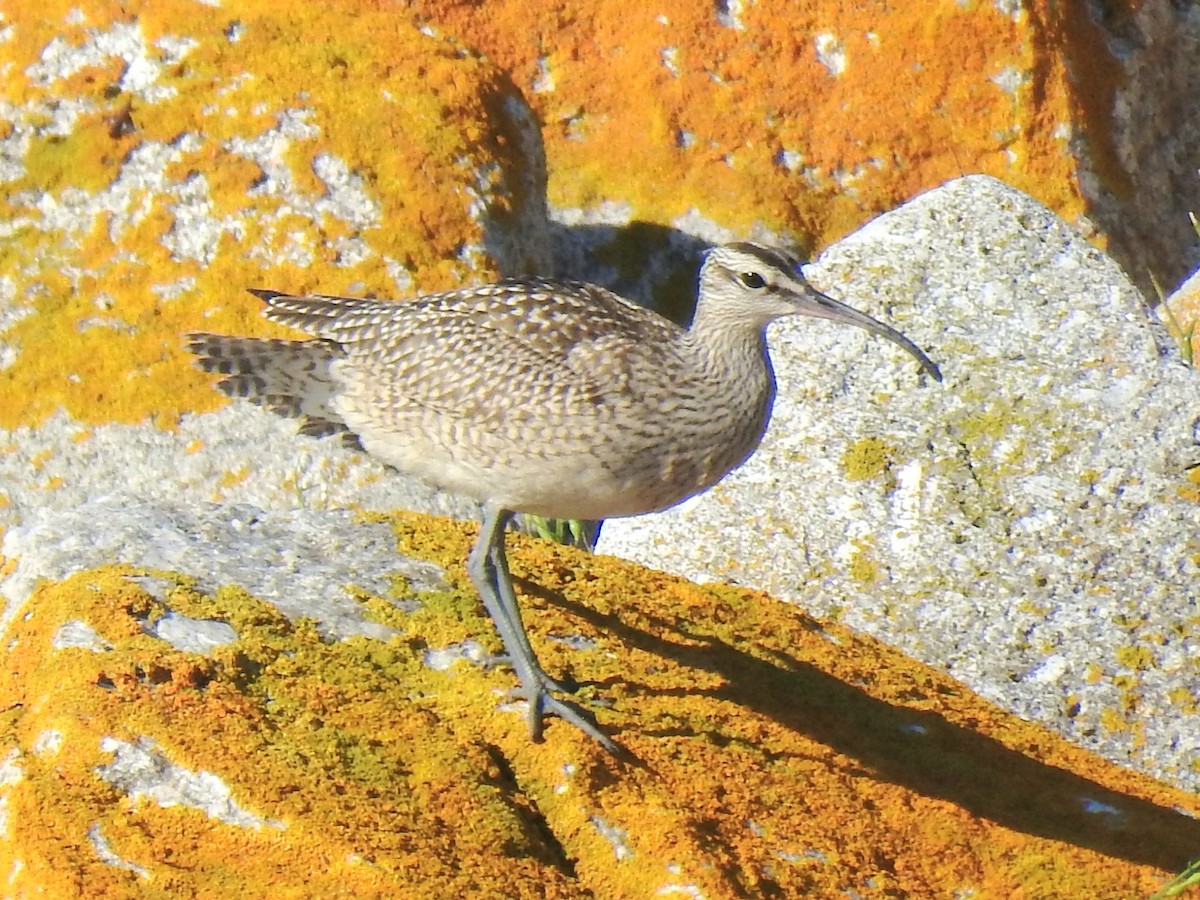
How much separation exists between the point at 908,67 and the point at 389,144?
9.55 feet

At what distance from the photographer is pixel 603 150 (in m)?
9.04

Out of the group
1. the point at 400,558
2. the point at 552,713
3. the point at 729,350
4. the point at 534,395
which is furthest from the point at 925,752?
the point at 400,558

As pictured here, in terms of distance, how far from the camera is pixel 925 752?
5496mm

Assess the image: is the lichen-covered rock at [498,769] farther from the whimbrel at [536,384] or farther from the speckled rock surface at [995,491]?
the whimbrel at [536,384]

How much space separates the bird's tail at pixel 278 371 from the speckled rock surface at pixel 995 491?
135 cm

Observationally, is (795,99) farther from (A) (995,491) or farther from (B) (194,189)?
(A) (995,491)

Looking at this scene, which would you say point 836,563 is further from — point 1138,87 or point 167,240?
point 1138,87

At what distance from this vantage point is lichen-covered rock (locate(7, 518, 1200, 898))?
4254 mm

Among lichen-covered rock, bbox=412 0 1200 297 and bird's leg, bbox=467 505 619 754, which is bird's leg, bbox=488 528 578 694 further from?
lichen-covered rock, bbox=412 0 1200 297

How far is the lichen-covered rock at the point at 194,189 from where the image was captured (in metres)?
7.23

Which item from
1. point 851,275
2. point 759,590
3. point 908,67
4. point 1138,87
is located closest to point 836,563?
point 759,590

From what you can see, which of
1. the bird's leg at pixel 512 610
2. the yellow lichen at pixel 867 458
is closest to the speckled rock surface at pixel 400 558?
the yellow lichen at pixel 867 458

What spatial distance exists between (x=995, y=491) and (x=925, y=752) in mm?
1271

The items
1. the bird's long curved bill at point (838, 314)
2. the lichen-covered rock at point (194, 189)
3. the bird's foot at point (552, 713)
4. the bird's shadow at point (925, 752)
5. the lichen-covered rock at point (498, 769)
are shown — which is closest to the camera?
the lichen-covered rock at point (498, 769)
